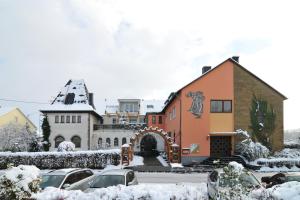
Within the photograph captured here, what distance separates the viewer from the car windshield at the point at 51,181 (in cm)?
1422

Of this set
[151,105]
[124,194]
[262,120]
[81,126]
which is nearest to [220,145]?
[262,120]

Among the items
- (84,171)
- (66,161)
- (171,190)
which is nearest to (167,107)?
(66,161)

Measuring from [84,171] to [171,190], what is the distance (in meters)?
6.46

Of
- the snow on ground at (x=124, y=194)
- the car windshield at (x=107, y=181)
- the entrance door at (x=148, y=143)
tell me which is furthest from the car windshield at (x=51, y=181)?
the entrance door at (x=148, y=143)

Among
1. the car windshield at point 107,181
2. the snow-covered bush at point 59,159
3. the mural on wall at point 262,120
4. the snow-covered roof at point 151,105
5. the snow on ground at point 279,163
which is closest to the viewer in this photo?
the car windshield at point 107,181

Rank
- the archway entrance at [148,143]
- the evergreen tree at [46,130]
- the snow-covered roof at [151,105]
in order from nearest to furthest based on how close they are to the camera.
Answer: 1. the evergreen tree at [46,130]
2. the archway entrance at [148,143]
3. the snow-covered roof at [151,105]

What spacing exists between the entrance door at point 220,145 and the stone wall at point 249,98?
1607 mm

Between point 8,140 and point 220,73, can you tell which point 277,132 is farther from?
point 8,140

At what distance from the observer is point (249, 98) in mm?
36719

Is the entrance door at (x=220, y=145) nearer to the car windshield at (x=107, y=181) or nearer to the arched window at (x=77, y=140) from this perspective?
the arched window at (x=77, y=140)

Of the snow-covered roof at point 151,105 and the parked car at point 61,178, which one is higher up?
the snow-covered roof at point 151,105

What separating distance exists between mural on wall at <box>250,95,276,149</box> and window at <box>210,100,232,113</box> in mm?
2253

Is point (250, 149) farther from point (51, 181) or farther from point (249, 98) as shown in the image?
point (51, 181)

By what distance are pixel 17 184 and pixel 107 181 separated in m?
5.65
